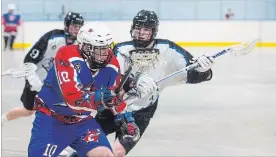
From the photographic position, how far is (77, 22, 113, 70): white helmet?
2.00m

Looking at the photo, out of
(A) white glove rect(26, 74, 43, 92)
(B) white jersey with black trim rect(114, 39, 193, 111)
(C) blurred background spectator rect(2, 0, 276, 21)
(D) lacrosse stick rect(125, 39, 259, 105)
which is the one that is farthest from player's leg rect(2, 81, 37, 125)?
(C) blurred background spectator rect(2, 0, 276, 21)

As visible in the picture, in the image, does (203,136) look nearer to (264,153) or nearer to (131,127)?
(264,153)

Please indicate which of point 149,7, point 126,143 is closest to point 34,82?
point 126,143

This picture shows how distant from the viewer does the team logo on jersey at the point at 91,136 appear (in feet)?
6.88

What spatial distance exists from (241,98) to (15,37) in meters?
4.55

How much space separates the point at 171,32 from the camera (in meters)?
7.52

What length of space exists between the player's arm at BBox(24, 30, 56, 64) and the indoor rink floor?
17.2 inches

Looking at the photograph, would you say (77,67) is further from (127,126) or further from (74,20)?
(74,20)

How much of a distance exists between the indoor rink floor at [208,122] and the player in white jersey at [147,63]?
25 cm

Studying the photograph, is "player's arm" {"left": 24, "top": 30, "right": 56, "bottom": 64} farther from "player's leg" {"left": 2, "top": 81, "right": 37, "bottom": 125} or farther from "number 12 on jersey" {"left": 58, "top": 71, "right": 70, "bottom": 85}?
"number 12 on jersey" {"left": 58, "top": 71, "right": 70, "bottom": 85}

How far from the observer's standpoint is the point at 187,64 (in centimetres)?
248

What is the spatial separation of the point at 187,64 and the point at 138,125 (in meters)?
0.32

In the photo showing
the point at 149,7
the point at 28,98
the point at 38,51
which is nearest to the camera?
the point at 38,51

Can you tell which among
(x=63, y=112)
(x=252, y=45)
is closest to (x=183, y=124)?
(x=252, y=45)
